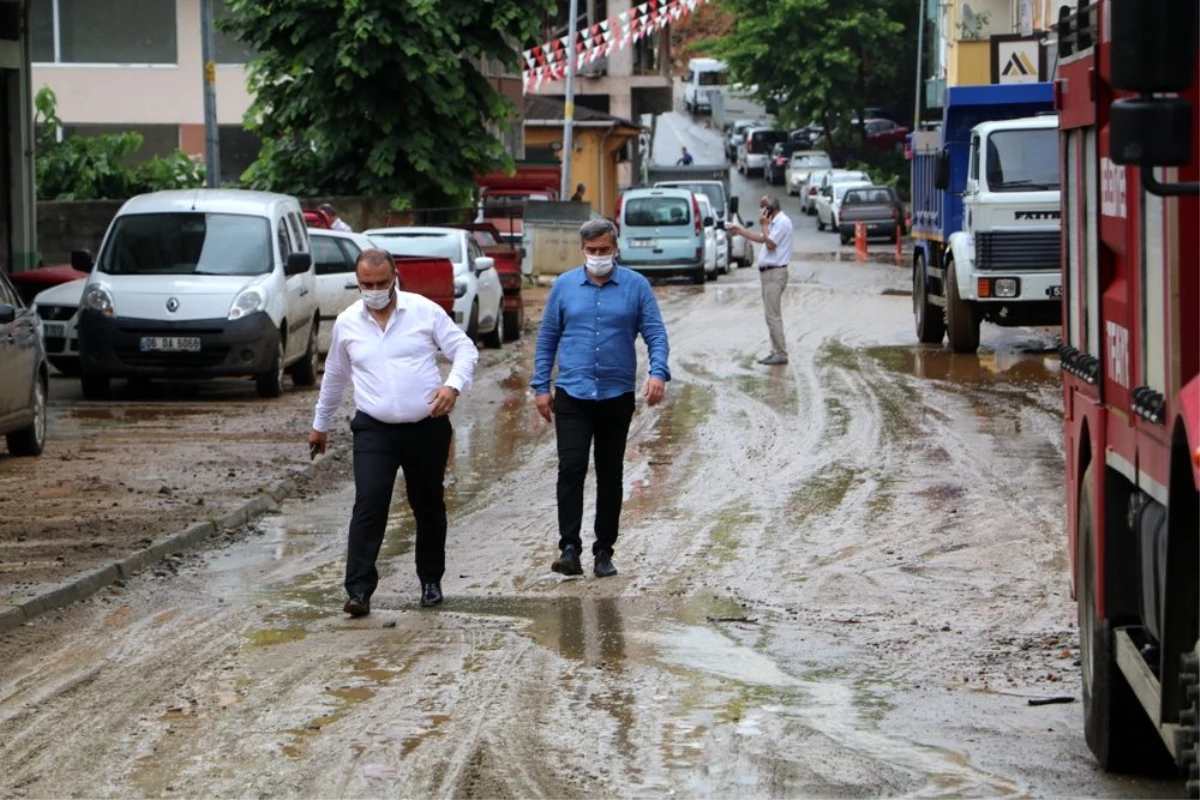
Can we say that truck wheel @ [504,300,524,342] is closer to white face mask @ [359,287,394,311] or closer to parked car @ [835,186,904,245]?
white face mask @ [359,287,394,311]

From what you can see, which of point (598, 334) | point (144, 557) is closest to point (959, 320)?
point (598, 334)

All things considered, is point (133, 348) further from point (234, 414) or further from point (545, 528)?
point (545, 528)

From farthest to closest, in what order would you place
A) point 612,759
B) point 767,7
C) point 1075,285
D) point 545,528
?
point 767,7 → point 545,528 → point 1075,285 → point 612,759

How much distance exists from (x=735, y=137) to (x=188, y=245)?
251 ft

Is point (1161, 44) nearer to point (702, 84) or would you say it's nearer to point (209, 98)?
point (209, 98)

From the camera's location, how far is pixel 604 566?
36.8 ft

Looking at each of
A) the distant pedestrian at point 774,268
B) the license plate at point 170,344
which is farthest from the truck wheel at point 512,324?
the license plate at point 170,344

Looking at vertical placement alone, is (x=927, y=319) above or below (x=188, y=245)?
below

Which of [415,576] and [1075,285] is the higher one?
[1075,285]

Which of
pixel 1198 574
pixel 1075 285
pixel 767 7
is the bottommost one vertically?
pixel 1198 574

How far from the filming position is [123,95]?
158 ft

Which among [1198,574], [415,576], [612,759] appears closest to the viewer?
[1198,574]

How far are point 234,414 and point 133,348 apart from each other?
56.0 inches

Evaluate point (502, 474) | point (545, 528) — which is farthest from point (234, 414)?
point (545, 528)
